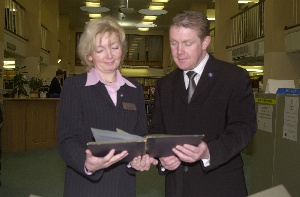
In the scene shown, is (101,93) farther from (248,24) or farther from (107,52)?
(248,24)

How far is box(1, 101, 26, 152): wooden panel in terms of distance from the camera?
841 cm

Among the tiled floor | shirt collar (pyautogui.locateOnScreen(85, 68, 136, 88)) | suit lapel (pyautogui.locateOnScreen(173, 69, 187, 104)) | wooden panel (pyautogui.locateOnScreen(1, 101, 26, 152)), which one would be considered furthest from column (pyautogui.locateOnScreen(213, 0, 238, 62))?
shirt collar (pyautogui.locateOnScreen(85, 68, 136, 88))

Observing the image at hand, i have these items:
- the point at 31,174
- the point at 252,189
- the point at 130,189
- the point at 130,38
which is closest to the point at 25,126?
the point at 31,174

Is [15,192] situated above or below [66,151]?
below

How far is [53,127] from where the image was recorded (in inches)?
367

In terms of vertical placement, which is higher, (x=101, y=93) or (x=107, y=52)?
(x=107, y=52)

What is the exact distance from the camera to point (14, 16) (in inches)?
512

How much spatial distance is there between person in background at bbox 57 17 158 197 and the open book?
203mm

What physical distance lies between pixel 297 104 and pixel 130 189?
235 cm

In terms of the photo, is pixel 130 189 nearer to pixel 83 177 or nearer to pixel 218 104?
pixel 83 177

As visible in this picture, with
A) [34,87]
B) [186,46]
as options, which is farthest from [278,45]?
[186,46]

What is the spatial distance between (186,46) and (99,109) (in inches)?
19.3

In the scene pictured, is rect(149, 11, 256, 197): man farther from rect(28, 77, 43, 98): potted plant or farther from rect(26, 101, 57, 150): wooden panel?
rect(28, 77, 43, 98): potted plant

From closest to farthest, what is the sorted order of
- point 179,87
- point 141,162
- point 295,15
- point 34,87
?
point 141,162, point 179,87, point 34,87, point 295,15
